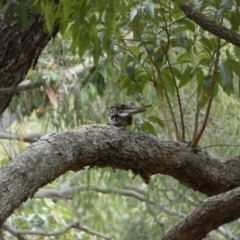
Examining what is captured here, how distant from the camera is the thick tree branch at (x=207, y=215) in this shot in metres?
1.39

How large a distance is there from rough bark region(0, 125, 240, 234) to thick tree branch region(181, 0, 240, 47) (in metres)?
0.29

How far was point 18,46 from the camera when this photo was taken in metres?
1.66

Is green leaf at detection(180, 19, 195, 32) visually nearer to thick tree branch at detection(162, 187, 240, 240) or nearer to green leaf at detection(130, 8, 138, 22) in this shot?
green leaf at detection(130, 8, 138, 22)

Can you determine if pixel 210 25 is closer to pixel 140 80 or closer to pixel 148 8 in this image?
pixel 148 8

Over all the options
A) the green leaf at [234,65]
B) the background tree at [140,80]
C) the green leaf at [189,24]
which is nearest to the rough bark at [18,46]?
the background tree at [140,80]

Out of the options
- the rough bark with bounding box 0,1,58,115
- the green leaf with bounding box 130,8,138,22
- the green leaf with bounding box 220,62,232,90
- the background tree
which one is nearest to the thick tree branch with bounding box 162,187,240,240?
the background tree

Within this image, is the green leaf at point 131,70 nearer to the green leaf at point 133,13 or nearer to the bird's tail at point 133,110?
the bird's tail at point 133,110

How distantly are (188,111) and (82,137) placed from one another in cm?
222

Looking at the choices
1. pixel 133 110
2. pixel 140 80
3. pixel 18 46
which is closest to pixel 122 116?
pixel 133 110

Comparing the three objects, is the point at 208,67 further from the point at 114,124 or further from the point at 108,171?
the point at 108,171

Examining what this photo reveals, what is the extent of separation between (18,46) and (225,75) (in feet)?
1.88

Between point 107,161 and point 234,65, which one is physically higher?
point 234,65

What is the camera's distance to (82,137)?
1380 millimetres

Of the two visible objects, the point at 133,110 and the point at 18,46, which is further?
the point at 18,46
